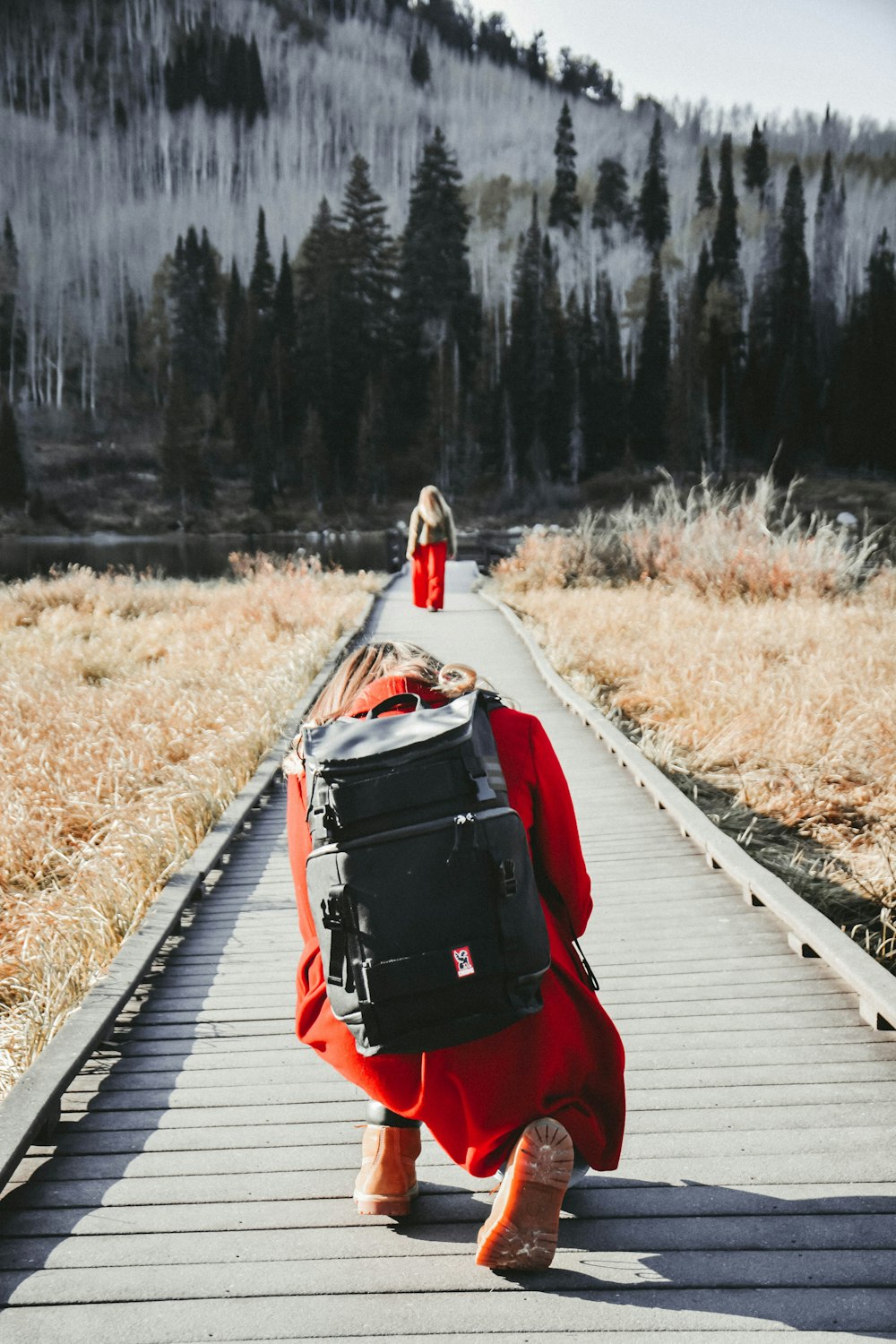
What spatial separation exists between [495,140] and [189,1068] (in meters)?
106

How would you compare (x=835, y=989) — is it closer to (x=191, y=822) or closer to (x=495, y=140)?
(x=191, y=822)

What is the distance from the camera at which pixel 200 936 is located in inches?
158

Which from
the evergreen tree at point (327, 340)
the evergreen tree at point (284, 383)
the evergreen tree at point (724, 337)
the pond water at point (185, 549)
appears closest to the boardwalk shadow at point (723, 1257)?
the pond water at point (185, 549)

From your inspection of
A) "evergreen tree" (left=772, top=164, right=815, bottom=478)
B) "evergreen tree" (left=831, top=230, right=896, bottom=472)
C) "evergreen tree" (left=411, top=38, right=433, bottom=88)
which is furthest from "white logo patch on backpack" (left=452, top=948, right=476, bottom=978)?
"evergreen tree" (left=411, top=38, right=433, bottom=88)

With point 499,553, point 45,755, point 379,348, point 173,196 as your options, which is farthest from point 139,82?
point 45,755

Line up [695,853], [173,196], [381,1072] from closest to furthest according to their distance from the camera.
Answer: [381,1072]
[695,853]
[173,196]

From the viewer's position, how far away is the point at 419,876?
1706 millimetres

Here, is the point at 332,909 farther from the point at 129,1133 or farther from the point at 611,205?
the point at 611,205

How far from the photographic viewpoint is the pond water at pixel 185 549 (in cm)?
2862

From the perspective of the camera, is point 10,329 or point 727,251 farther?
point 10,329

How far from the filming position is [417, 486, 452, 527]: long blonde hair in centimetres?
1166

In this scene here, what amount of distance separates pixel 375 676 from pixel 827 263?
7518 centimetres

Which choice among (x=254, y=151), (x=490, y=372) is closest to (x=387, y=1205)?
(x=490, y=372)

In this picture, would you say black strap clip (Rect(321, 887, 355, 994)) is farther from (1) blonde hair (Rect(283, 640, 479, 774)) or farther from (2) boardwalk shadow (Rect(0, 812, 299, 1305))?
(2) boardwalk shadow (Rect(0, 812, 299, 1305))
